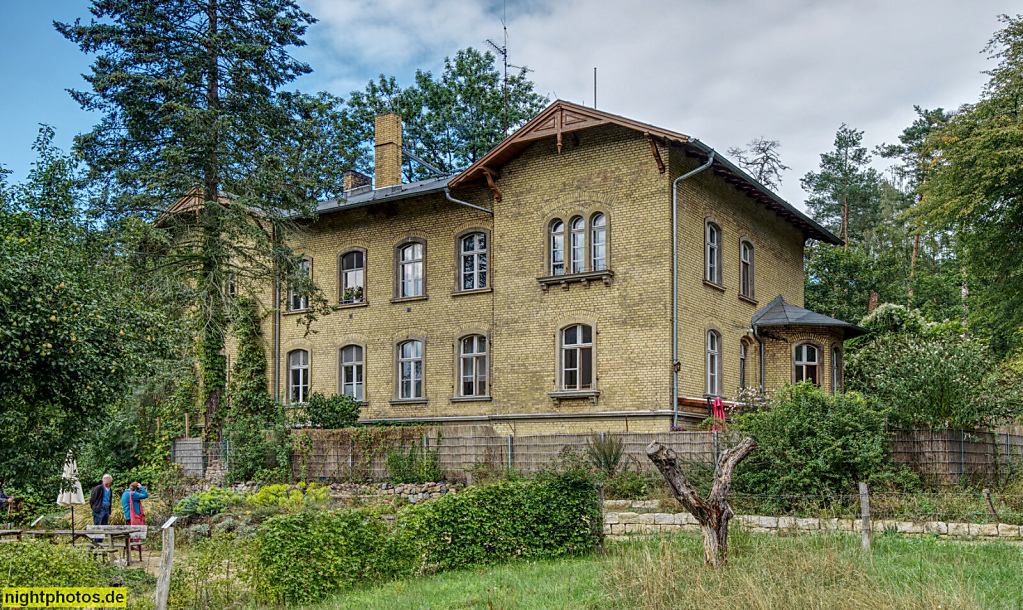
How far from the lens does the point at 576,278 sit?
77.9 ft

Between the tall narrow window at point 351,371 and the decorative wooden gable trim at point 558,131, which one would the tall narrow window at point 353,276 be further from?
the decorative wooden gable trim at point 558,131

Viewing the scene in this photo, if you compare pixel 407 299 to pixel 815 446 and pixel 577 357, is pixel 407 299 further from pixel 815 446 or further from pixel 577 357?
pixel 815 446

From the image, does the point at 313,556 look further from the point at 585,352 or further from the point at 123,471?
the point at 123,471

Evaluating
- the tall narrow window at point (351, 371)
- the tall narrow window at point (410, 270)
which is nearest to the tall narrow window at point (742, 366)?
the tall narrow window at point (410, 270)

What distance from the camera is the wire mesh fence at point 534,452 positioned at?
17094mm

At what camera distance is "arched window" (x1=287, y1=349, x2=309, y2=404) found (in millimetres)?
30203

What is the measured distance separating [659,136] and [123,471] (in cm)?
1819

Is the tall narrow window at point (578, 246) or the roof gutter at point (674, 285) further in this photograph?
the tall narrow window at point (578, 246)

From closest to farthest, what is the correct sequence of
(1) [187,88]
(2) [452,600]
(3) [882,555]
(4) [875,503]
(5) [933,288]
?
(2) [452,600] → (3) [882,555] → (4) [875,503] → (1) [187,88] → (5) [933,288]

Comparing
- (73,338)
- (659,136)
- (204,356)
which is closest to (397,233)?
(204,356)

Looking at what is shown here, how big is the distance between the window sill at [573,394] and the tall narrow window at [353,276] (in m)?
8.23

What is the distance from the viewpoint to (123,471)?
2838 centimetres

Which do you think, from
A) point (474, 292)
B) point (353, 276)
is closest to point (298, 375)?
point (353, 276)

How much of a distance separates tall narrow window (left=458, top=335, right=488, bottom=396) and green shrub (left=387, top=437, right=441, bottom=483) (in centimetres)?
422
